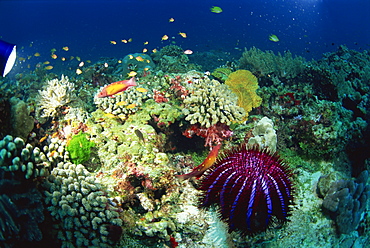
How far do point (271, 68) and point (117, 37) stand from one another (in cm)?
6541

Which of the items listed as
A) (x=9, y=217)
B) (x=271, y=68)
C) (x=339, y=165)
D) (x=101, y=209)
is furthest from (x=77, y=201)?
(x=271, y=68)

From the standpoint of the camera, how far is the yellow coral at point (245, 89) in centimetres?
674

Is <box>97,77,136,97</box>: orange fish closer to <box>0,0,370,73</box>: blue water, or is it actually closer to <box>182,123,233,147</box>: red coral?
<box>182,123,233,147</box>: red coral

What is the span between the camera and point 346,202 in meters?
3.41

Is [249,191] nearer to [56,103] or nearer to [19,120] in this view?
[19,120]

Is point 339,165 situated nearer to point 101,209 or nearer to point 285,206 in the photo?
point 285,206

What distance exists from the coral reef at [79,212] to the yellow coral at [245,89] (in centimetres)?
509

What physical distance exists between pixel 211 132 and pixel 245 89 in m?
2.98

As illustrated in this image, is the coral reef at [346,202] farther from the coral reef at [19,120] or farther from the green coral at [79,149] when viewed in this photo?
the coral reef at [19,120]

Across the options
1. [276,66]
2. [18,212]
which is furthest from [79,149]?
[276,66]

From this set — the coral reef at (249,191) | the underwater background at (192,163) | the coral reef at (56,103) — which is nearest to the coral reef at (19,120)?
the underwater background at (192,163)

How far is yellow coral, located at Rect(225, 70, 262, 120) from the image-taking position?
22.1 feet

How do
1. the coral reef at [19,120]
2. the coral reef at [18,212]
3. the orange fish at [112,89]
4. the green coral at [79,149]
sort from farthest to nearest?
the orange fish at [112,89] < the green coral at [79,149] < the coral reef at [19,120] < the coral reef at [18,212]

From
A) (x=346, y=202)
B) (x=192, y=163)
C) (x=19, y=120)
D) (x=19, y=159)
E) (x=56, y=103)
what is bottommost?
(x=192, y=163)
